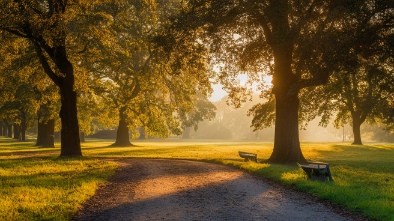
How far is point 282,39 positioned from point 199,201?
11.9 meters

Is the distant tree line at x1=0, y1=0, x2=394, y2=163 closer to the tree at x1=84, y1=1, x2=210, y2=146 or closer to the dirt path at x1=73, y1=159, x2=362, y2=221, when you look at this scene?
the tree at x1=84, y1=1, x2=210, y2=146

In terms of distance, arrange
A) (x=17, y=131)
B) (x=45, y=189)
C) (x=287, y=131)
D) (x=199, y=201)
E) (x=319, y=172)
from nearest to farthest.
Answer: (x=199, y=201), (x=45, y=189), (x=319, y=172), (x=287, y=131), (x=17, y=131)

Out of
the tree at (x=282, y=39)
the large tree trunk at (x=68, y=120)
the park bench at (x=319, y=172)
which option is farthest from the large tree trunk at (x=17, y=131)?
the park bench at (x=319, y=172)

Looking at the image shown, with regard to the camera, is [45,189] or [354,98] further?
[354,98]

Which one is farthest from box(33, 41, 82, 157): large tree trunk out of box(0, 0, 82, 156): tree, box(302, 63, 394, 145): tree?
box(302, 63, 394, 145): tree

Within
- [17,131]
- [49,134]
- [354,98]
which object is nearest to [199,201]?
[354,98]

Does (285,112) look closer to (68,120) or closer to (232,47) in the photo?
(232,47)

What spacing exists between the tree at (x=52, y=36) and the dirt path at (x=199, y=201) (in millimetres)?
9225

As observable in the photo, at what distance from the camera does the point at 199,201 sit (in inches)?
441

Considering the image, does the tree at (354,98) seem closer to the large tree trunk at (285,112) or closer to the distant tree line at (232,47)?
the distant tree line at (232,47)

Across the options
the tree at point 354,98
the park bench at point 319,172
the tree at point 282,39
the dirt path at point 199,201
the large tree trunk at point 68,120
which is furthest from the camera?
the large tree trunk at point 68,120

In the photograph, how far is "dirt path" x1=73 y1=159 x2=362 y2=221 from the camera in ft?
30.7

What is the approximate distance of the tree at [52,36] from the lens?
63.1 feet

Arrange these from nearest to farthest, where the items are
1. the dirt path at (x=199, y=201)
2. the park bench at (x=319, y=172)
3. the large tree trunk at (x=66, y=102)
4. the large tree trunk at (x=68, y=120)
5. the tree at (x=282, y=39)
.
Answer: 1. the dirt path at (x=199, y=201)
2. the park bench at (x=319, y=172)
3. the tree at (x=282, y=39)
4. the large tree trunk at (x=66, y=102)
5. the large tree trunk at (x=68, y=120)
